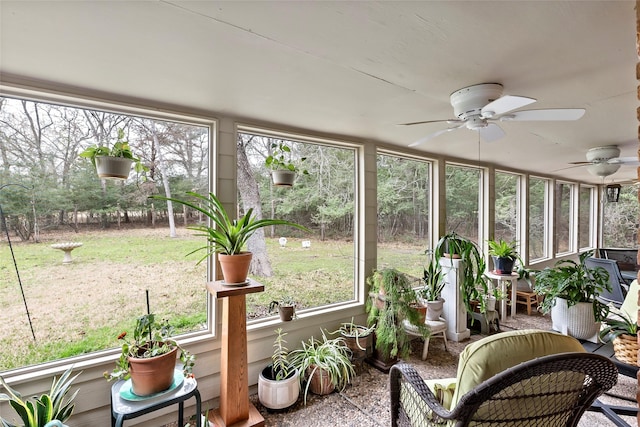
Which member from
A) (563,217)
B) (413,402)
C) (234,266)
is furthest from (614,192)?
(234,266)

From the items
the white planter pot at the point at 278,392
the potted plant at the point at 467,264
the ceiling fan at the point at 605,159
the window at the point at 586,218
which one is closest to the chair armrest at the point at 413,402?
the white planter pot at the point at 278,392

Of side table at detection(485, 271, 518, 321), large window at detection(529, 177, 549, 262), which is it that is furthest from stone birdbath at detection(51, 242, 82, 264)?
large window at detection(529, 177, 549, 262)

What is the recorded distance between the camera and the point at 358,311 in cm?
291

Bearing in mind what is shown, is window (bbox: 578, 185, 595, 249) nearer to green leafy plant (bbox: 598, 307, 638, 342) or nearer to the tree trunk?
Answer: green leafy plant (bbox: 598, 307, 638, 342)

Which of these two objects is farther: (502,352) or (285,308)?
(285,308)

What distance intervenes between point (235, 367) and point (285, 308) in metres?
0.64

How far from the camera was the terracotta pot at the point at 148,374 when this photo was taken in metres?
1.46

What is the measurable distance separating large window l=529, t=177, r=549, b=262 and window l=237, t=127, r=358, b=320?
402cm

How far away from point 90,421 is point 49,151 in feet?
5.27

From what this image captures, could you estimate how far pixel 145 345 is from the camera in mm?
1609

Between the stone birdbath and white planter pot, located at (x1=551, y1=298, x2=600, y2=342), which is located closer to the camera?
the stone birdbath

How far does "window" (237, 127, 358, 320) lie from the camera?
8.11 feet

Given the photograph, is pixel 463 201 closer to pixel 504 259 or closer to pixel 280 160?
pixel 504 259

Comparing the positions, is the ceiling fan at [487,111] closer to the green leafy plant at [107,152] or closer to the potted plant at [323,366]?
the green leafy plant at [107,152]
